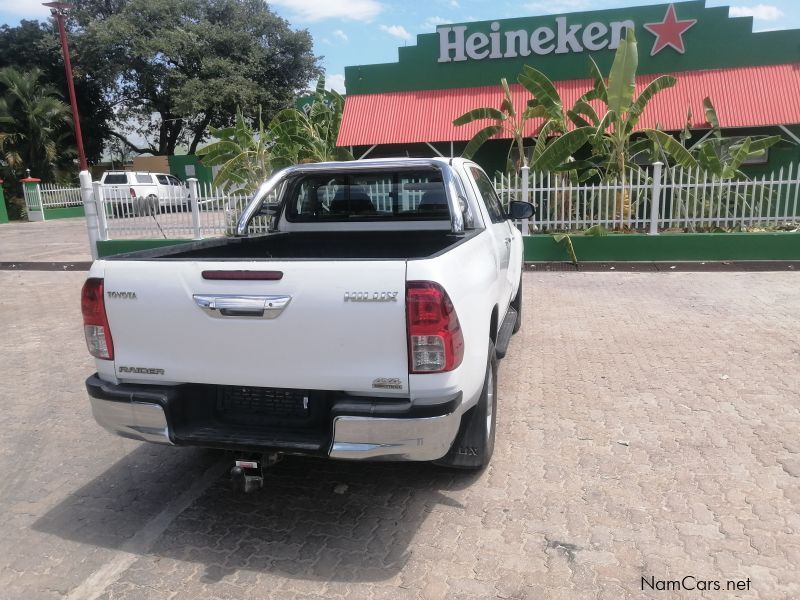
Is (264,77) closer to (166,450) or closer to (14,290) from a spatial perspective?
(14,290)

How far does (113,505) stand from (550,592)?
2449mm

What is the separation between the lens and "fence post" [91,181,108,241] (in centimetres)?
1264

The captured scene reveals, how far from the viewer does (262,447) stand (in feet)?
9.25

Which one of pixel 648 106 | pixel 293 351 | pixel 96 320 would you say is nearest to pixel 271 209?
pixel 96 320

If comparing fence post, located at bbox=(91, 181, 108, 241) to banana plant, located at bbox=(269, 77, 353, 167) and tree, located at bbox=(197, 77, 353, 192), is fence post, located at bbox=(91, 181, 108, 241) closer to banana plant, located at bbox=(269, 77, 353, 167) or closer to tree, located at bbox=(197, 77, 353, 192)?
tree, located at bbox=(197, 77, 353, 192)

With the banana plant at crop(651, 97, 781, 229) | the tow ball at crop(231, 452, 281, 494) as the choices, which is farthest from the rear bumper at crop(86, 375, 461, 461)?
the banana plant at crop(651, 97, 781, 229)

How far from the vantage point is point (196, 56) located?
32.2m

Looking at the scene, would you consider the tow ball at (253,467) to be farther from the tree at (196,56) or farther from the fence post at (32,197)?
the tree at (196,56)

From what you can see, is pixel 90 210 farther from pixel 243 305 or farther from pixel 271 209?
pixel 243 305

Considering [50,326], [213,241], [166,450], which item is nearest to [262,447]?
[166,450]

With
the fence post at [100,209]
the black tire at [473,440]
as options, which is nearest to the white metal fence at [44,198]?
the fence post at [100,209]

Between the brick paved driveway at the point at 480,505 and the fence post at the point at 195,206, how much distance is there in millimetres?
7258

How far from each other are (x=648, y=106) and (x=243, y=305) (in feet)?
50.6

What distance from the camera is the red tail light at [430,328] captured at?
2604 millimetres
